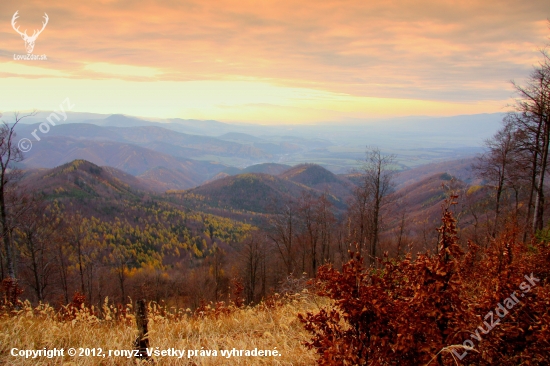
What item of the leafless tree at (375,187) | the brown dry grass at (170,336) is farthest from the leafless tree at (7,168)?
the leafless tree at (375,187)

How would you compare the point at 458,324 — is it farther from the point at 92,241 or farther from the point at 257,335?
the point at 92,241

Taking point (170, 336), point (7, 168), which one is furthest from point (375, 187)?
point (7, 168)

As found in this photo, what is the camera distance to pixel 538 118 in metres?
13.4

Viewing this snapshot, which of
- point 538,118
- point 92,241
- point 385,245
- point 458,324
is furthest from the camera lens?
point 92,241

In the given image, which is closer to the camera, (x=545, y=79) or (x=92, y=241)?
(x=545, y=79)

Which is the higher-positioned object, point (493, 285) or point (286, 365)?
point (493, 285)

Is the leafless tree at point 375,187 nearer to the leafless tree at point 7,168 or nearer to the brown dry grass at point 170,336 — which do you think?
the brown dry grass at point 170,336

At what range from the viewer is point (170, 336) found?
5.16 m

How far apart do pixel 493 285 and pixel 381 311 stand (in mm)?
1318

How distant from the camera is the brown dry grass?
13.7ft

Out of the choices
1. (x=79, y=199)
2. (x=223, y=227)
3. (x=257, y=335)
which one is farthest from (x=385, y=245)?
(x=79, y=199)

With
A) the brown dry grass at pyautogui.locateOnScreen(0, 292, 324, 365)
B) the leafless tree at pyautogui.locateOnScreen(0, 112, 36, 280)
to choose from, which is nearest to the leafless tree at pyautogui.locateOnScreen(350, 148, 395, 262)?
the brown dry grass at pyautogui.locateOnScreen(0, 292, 324, 365)

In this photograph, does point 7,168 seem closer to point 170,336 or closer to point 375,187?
point 170,336

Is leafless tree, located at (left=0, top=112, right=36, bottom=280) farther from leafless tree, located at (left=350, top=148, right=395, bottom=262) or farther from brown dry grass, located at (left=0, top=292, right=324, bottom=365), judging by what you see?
leafless tree, located at (left=350, top=148, right=395, bottom=262)
